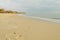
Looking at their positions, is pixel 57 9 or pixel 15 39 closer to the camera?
pixel 15 39

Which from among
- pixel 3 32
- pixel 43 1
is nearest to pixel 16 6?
pixel 43 1

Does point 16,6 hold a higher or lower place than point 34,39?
lower

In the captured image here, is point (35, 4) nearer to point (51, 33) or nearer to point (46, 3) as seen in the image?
point (46, 3)

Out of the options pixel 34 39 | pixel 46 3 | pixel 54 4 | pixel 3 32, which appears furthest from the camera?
pixel 46 3

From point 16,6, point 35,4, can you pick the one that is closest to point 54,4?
point 35,4

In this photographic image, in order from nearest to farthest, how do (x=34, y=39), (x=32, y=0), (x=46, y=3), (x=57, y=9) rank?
(x=34, y=39) < (x=57, y=9) < (x=46, y=3) < (x=32, y=0)

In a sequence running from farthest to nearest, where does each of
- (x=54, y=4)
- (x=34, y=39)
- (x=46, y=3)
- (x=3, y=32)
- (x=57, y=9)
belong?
(x=46, y=3) < (x=54, y=4) < (x=57, y=9) < (x=3, y=32) < (x=34, y=39)

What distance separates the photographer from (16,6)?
1038 centimetres

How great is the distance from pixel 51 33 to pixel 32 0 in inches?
272

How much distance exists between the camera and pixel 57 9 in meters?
7.73

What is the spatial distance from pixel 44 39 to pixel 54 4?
5826 mm

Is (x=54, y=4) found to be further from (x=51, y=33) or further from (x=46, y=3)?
(x=51, y=33)

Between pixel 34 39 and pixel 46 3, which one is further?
pixel 46 3

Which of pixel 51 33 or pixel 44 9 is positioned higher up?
pixel 51 33
